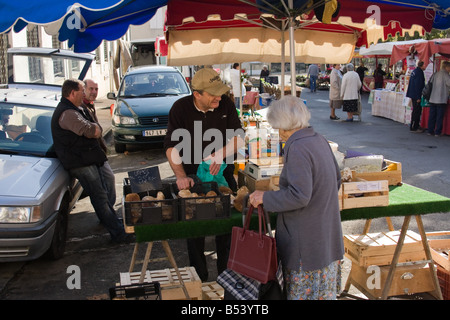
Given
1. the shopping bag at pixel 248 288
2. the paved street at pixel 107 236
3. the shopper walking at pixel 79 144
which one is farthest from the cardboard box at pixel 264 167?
the shopper walking at pixel 79 144

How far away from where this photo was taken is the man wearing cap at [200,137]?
14.0 ft

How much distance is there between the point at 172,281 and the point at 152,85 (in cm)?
863

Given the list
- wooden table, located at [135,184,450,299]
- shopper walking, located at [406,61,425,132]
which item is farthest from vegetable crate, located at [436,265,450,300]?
shopper walking, located at [406,61,425,132]

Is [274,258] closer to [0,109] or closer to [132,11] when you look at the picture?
[132,11]

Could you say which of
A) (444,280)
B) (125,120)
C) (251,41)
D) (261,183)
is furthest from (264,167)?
(125,120)

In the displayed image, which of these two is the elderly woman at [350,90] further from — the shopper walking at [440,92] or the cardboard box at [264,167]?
the cardboard box at [264,167]

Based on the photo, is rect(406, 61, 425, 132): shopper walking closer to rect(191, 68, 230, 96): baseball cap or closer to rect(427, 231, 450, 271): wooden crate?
rect(427, 231, 450, 271): wooden crate

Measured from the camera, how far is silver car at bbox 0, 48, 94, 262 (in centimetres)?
466

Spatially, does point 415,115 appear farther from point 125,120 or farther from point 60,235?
point 60,235

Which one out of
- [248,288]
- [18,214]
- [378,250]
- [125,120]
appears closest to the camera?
[248,288]

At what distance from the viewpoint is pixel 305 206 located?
2969 mm

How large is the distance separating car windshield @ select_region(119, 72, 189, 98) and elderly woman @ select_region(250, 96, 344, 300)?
29.5 ft
